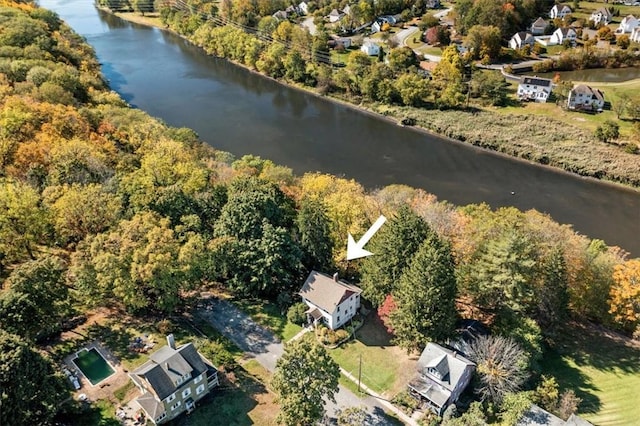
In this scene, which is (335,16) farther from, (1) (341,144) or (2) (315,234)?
(2) (315,234)

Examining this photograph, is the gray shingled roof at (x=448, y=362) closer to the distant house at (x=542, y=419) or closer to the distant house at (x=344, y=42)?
the distant house at (x=542, y=419)

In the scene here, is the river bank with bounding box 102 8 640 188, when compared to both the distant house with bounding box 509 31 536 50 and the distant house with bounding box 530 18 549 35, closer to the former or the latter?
the distant house with bounding box 509 31 536 50

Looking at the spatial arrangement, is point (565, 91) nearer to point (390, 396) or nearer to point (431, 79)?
point (431, 79)

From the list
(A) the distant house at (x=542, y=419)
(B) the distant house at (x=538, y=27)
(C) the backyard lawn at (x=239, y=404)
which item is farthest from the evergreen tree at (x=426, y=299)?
(B) the distant house at (x=538, y=27)

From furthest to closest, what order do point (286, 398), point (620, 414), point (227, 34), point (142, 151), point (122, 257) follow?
point (227, 34)
point (142, 151)
point (122, 257)
point (620, 414)
point (286, 398)

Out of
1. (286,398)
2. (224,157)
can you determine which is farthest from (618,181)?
(286,398)

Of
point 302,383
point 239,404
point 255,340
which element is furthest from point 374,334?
point 239,404

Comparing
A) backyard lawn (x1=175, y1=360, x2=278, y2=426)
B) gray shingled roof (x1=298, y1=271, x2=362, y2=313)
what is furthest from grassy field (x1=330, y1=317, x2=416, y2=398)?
backyard lawn (x1=175, y1=360, x2=278, y2=426)
